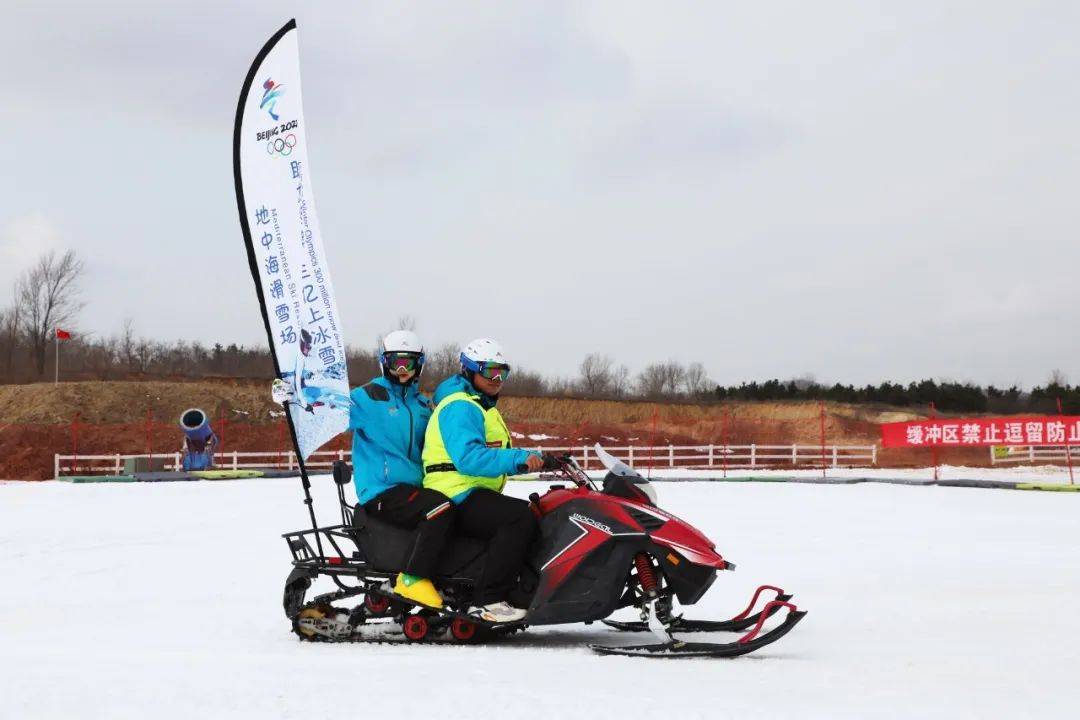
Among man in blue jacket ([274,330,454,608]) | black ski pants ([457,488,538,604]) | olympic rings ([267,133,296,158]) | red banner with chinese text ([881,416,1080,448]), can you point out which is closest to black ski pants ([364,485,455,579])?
man in blue jacket ([274,330,454,608])

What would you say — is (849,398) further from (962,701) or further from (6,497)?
(962,701)

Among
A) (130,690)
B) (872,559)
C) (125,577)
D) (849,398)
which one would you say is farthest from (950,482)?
(849,398)

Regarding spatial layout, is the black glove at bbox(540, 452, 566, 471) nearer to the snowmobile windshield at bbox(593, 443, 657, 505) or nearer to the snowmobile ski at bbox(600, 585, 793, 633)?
the snowmobile windshield at bbox(593, 443, 657, 505)

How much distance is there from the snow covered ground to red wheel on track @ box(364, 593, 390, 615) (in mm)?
271

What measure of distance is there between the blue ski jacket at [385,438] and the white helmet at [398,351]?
8cm

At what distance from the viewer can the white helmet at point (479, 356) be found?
5754 millimetres

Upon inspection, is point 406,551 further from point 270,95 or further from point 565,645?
point 270,95

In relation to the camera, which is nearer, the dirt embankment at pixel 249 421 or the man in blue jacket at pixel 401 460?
the man in blue jacket at pixel 401 460

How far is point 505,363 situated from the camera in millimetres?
5797

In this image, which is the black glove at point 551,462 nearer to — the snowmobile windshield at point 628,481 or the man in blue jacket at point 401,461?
the snowmobile windshield at point 628,481

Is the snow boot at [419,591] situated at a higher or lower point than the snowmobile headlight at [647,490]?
lower

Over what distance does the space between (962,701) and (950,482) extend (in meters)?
19.3

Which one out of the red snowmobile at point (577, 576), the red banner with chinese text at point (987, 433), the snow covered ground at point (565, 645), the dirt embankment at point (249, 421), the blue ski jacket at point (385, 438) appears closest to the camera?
the snow covered ground at point (565, 645)

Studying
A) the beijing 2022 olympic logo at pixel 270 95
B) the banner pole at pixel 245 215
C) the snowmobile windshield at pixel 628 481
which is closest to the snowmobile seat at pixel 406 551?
the banner pole at pixel 245 215
